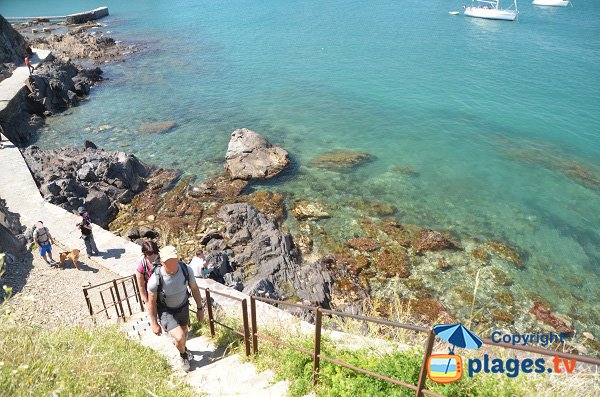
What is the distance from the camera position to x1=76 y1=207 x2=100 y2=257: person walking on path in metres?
12.2

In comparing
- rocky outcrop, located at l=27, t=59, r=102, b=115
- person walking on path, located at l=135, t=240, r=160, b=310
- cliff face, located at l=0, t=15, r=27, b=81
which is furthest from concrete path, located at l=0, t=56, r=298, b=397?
cliff face, located at l=0, t=15, r=27, b=81

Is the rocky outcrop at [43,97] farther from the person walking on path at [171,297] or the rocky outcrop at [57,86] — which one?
the person walking on path at [171,297]

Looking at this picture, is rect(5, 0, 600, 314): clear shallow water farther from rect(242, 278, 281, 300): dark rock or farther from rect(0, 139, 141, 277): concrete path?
rect(0, 139, 141, 277): concrete path

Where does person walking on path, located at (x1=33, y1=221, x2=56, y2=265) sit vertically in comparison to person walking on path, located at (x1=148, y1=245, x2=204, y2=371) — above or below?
below

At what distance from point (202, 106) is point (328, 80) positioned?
1306 centimetres

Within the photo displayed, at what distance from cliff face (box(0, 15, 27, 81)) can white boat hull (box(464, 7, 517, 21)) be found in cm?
6494

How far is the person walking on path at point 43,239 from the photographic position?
11.4 metres

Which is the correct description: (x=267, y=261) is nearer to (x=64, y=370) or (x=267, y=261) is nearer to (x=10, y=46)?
(x=64, y=370)

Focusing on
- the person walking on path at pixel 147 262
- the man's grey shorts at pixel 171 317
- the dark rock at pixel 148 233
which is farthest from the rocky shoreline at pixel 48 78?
the man's grey shorts at pixel 171 317

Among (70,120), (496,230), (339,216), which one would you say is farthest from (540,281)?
(70,120)

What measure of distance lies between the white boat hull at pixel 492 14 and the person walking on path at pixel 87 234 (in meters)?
70.1

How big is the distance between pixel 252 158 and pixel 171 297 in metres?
16.2

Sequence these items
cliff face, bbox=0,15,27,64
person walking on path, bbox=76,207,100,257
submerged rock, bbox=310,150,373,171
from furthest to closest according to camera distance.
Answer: cliff face, bbox=0,15,27,64 → submerged rock, bbox=310,150,373,171 → person walking on path, bbox=76,207,100,257

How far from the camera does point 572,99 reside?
30.7 metres
